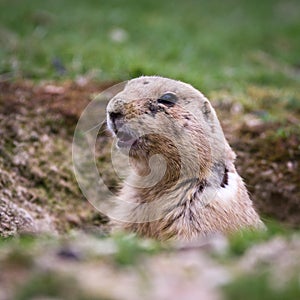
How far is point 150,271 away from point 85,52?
8316mm

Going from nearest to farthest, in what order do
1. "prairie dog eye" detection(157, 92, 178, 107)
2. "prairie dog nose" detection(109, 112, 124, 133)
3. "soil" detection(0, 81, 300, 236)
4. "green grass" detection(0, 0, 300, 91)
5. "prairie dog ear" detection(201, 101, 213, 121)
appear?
"prairie dog nose" detection(109, 112, 124, 133), "prairie dog eye" detection(157, 92, 178, 107), "prairie dog ear" detection(201, 101, 213, 121), "soil" detection(0, 81, 300, 236), "green grass" detection(0, 0, 300, 91)

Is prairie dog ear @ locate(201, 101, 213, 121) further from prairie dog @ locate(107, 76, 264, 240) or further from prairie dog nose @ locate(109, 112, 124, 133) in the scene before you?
prairie dog nose @ locate(109, 112, 124, 133)

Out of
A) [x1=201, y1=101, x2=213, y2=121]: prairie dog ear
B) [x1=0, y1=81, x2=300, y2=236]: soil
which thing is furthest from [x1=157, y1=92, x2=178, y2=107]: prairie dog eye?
[x1=0, y1=81, x2=300, y2=236]: soil

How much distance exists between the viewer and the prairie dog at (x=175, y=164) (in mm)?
6500

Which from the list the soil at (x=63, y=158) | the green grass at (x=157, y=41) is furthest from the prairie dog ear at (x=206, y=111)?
the green grass at (x=157, y=41)

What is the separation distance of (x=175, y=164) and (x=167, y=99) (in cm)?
63

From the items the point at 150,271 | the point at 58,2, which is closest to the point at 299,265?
the point at 150,271

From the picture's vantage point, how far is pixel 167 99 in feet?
22.1

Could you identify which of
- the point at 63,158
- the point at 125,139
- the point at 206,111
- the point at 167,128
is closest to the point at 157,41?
the point at 63,158

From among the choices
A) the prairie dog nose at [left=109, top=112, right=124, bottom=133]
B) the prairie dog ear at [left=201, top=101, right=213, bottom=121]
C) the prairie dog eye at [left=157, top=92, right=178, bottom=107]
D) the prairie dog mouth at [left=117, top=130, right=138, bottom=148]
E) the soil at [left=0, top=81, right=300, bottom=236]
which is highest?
the prairie dog eye at [left=157, top=92, right=178, bottom=107]

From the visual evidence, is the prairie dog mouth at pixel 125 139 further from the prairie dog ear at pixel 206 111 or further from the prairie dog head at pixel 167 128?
the prairie dog ear at pixel 206 111

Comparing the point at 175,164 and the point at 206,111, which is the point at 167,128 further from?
the point at 206,111

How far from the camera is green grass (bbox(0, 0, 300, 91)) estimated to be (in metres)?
11.4

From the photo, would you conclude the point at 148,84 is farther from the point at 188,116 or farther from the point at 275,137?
the point at 275,137
